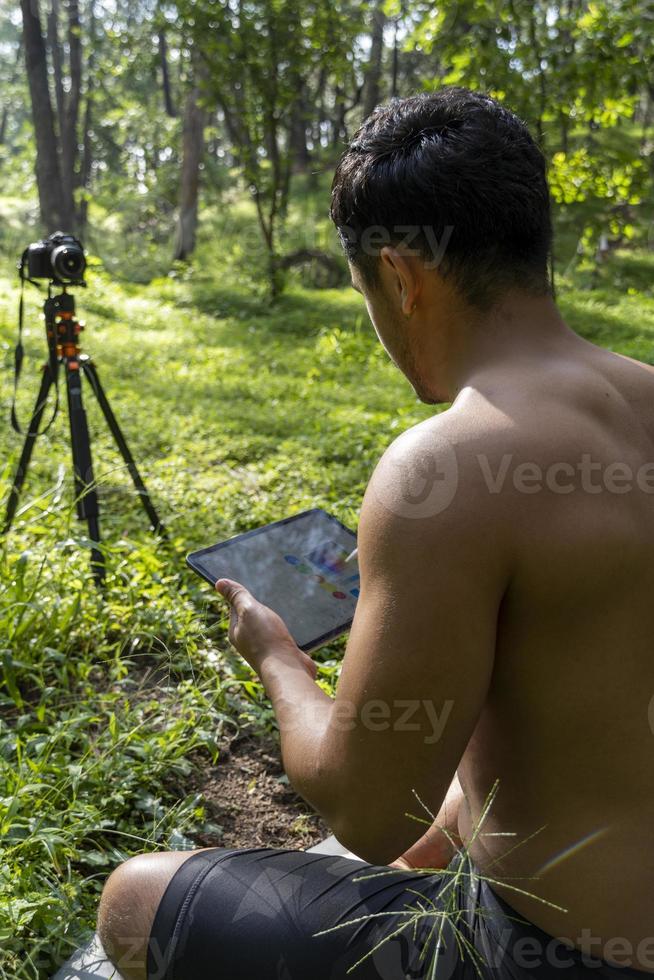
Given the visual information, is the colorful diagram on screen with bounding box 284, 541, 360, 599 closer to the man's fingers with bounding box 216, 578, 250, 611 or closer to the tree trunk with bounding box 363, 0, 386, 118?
the man's fingers with bounding box 216, 578, 250, 611

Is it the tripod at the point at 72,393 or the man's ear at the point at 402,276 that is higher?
the man's ear at the point at 402,276

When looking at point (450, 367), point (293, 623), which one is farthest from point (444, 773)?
point (293, 623)

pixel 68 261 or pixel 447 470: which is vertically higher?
pixel 68 261

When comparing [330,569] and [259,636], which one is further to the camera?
[330,569]

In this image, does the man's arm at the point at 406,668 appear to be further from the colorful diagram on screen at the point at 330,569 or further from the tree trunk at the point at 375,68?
the tree trunk at the point at 375,68

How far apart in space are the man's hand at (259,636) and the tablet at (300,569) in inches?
8.1

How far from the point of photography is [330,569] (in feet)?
6.49

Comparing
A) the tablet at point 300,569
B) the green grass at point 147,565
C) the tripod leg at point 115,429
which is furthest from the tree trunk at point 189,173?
the tablet at point 300,569

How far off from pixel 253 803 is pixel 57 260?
1930mm

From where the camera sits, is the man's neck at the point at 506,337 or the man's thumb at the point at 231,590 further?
the man's thumb at the point at 231,590

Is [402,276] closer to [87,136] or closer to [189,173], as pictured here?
[189,173]

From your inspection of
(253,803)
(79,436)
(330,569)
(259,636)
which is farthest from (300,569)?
(79,436)

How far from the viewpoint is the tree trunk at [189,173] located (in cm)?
1289

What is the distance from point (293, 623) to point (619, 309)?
7770 mm
